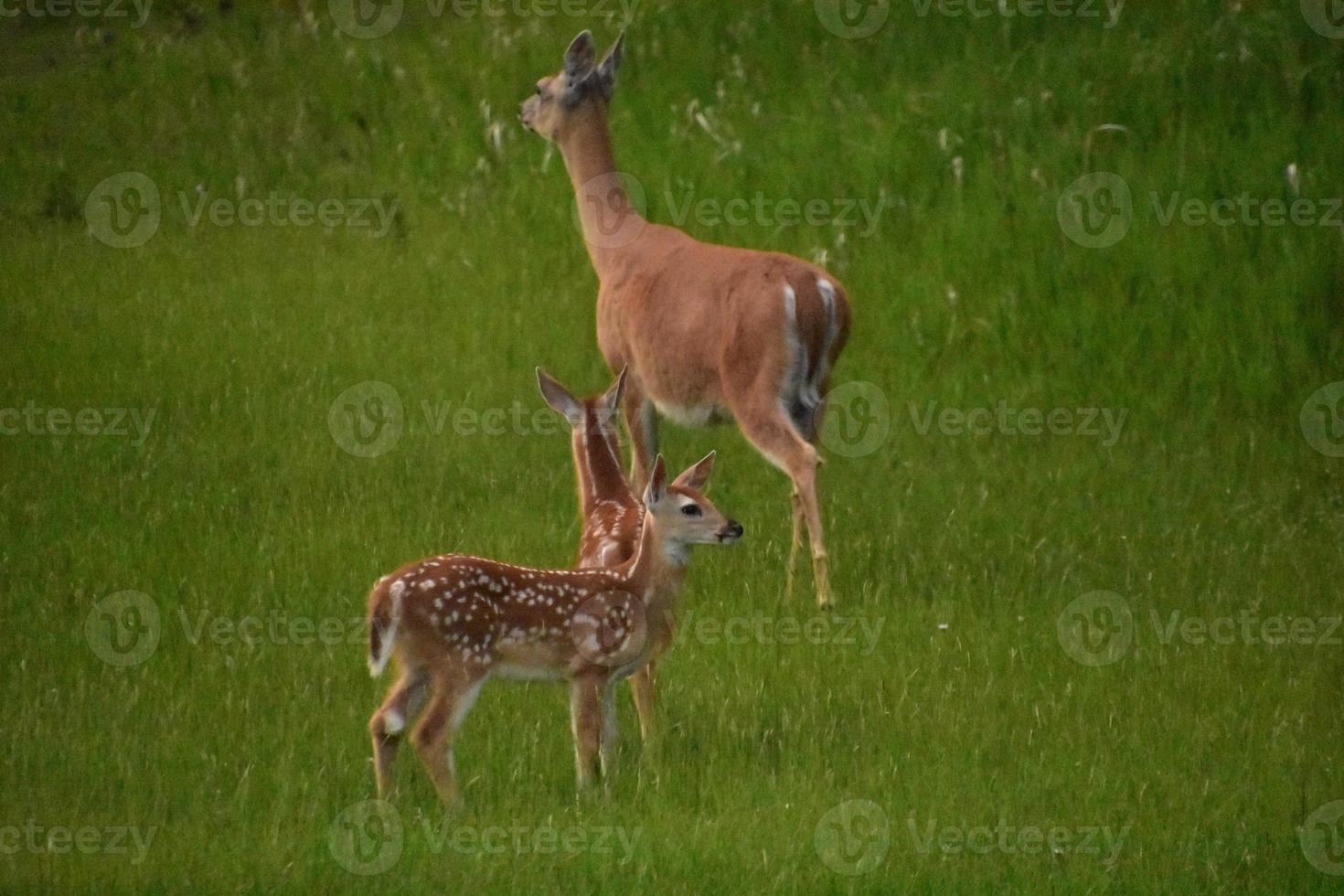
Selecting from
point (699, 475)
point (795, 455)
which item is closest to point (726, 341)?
point (795, 455)

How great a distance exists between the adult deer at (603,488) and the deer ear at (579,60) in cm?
321

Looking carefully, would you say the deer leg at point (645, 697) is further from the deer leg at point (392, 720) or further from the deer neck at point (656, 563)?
the deer leg at point (392, 720)

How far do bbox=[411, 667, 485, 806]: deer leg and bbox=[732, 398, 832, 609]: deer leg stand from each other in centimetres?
265

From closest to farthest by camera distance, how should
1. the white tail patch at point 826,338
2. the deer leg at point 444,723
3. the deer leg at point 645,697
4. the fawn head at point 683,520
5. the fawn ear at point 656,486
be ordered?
the deer leg at point 444,723
the fawn ear at point 656,486
the fawn head at point 683,520
the deer leg at point 645,697
the white tail patch at point 826,338

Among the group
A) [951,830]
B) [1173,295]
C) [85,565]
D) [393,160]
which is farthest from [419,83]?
[951,830]

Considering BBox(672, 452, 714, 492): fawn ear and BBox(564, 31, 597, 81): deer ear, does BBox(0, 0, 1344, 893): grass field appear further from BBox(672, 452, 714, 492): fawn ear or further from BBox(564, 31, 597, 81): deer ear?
BBox(564, 31, 597, 81): deer ear

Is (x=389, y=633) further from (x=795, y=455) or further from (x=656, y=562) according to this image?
(x=795, y=455)

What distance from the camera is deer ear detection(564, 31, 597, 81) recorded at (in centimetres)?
1117

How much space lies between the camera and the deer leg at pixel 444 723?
6.62 metres

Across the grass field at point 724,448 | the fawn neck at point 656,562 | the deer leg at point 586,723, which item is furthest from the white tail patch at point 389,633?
the fawn neck at point 656,562

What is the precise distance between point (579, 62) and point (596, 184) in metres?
0.66

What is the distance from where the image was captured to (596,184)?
36.8 feet

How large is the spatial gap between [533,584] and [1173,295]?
7.02 meters

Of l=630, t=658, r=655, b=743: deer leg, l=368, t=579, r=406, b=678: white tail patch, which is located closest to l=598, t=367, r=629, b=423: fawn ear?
l=630, t=658, r=655, b=743: deer leg
